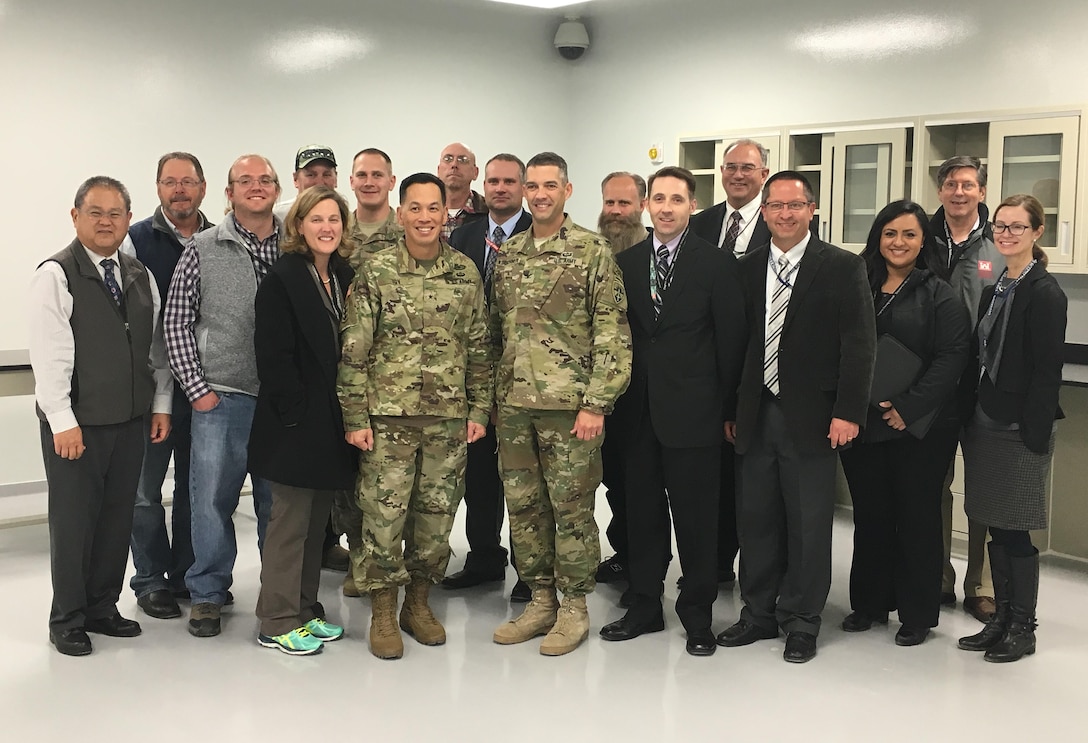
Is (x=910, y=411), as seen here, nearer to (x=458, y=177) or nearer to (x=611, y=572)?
(x=611, y=572)

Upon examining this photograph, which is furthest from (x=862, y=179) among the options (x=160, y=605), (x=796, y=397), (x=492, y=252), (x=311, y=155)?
(x=160, y=605)

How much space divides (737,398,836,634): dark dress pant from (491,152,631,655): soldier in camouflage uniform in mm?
527

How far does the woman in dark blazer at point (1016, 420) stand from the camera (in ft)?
11.1

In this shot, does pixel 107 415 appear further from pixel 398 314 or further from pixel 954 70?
A: pixel 954 70

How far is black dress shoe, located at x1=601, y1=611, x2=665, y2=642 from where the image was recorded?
362cm

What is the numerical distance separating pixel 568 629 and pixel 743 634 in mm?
616

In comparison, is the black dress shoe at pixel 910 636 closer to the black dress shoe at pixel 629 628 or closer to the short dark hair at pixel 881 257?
the black dress shoe at pixel 629 628

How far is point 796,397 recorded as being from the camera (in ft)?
11.2

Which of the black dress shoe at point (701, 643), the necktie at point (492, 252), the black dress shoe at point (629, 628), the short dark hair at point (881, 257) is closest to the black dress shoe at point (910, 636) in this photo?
the black dress shoe at point (701, 643)

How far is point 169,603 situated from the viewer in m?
3.90

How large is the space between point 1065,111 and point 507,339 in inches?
141

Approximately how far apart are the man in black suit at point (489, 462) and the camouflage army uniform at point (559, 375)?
0.63m

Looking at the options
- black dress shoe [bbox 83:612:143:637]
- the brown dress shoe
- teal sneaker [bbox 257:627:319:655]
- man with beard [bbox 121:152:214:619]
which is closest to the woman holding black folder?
the brown dress shoe

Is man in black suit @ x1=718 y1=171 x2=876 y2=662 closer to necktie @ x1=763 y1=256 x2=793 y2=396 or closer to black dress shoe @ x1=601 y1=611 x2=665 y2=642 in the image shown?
necktie @ x1=763 y1=256 x2=793 y2=396
